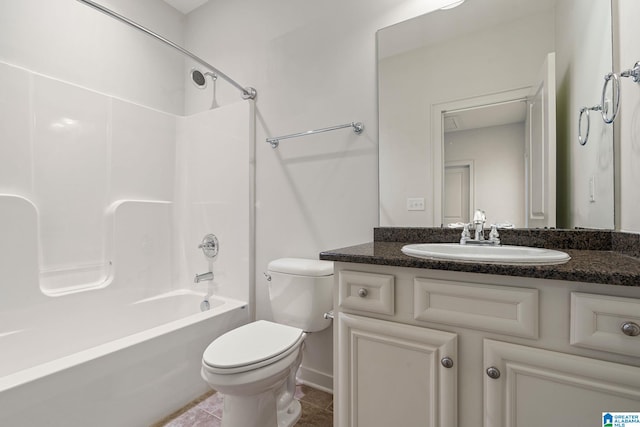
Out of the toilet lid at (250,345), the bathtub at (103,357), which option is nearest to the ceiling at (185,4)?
the bathtub at (103,357)

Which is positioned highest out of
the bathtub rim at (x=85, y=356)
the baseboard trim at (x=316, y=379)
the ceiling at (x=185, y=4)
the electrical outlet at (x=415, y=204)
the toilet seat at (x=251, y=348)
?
the ceiling at (x=185, y=4)

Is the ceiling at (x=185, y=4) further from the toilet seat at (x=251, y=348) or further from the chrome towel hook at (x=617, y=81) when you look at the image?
the chrome towel hook at (x=617, y=81)

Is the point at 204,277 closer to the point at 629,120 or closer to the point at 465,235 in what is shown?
the point at 465,235

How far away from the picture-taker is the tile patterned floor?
146 centimetres

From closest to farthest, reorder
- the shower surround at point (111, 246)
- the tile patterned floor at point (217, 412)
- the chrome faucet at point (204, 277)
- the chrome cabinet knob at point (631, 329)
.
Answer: the chrome cabinet knob at point (631, 329) → the shower surround at point (111, 246) → the tile patterned floor at point (217, 412) → the chrome faucet at point (204, 277)

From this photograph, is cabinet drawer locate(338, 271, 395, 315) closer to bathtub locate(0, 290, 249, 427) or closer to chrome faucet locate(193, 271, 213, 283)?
bathtub locate(0, 290, 249, 427)

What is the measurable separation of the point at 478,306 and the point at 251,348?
2.99 feet

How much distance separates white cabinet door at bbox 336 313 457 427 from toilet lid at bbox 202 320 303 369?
1.06 ft

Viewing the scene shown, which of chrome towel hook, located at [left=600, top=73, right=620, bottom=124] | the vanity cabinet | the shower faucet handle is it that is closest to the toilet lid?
the vanity cabinet

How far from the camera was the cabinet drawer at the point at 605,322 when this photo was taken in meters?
0.65

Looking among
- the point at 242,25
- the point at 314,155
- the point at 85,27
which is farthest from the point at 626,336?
the point at 85,27

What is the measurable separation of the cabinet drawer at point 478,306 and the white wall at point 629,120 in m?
0.55

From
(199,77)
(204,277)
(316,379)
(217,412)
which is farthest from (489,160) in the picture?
(199,77)

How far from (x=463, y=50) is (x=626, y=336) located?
126 cm
